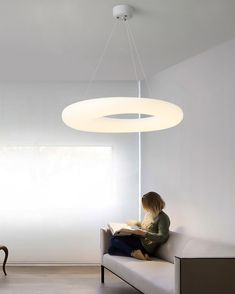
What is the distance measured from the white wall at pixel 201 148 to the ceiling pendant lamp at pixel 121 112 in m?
0.97

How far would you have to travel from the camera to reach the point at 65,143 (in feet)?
20.8

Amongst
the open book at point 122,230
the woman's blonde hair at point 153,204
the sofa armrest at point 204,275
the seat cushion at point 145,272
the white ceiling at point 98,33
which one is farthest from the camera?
the woman's blonde hair at point 153,204

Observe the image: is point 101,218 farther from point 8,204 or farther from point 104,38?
point 104,38

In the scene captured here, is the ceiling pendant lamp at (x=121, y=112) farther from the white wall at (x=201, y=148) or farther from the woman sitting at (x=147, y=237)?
the woman sitting at (x=147, y=237)

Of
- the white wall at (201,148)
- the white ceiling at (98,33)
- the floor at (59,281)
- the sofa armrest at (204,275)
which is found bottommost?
the floor at (59,281)

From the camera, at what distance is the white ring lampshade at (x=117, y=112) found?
10.7 feet

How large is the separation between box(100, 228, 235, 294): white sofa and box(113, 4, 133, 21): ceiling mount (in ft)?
6.82

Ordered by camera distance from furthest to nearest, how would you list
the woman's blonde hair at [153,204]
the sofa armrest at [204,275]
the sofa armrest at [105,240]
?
the sofa armrest at [105,240] → the woman's blonde hair at [153,204] → the sofa armrest at [204,275]

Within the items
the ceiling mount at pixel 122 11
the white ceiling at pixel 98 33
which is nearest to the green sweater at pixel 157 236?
the white ceiling at pixel 98 33

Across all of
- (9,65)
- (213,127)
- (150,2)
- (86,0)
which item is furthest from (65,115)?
(9,65)

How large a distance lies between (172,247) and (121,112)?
6.25 ft

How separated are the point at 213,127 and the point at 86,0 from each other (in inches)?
77.7

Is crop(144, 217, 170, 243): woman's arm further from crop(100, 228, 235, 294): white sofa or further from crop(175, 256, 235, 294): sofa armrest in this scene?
crop(175, 256, 235, 294): sofa armrest

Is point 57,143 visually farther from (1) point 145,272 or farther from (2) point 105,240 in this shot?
(1) point 145,272
